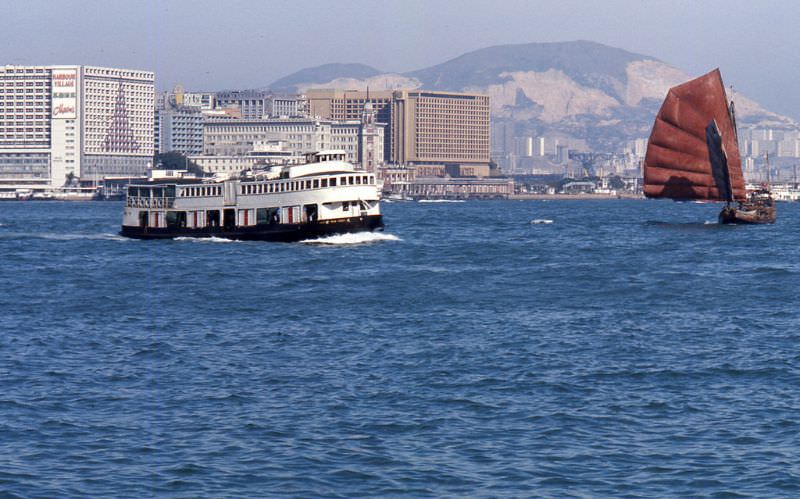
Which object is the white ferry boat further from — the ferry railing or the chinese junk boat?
the chinese junk boat

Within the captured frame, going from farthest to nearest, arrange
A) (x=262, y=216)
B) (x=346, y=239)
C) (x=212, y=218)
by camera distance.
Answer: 1. (x=212, y=218)
2. (x=262, y=216)
3. (x=346, y=239)

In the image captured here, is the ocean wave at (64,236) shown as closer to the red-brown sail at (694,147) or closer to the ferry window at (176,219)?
the ferry window at (176,219)

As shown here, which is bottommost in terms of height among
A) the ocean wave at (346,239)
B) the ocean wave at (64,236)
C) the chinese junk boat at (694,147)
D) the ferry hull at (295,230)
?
the ocean wave at (64,236)

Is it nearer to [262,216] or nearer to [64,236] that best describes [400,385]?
[262,216]

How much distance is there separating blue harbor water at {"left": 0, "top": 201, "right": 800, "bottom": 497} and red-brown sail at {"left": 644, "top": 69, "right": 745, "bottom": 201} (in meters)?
44.9

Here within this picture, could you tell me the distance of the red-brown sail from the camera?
10088 cm

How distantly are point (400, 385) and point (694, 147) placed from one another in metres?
76.4

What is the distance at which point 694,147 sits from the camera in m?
102

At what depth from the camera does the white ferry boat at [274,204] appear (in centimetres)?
7962

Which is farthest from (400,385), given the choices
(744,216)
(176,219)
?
(744,216)

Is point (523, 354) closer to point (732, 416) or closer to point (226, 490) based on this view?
point (732, 416)

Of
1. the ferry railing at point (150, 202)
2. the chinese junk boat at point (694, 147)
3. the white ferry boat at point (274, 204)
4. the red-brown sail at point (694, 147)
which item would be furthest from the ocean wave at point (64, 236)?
the chinese junk boat at point (694, 147)

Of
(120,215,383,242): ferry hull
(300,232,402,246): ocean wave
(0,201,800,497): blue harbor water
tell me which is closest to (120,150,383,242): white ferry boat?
(120,215,383,242): ferry hull

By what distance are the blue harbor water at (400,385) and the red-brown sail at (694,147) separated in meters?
44.9
